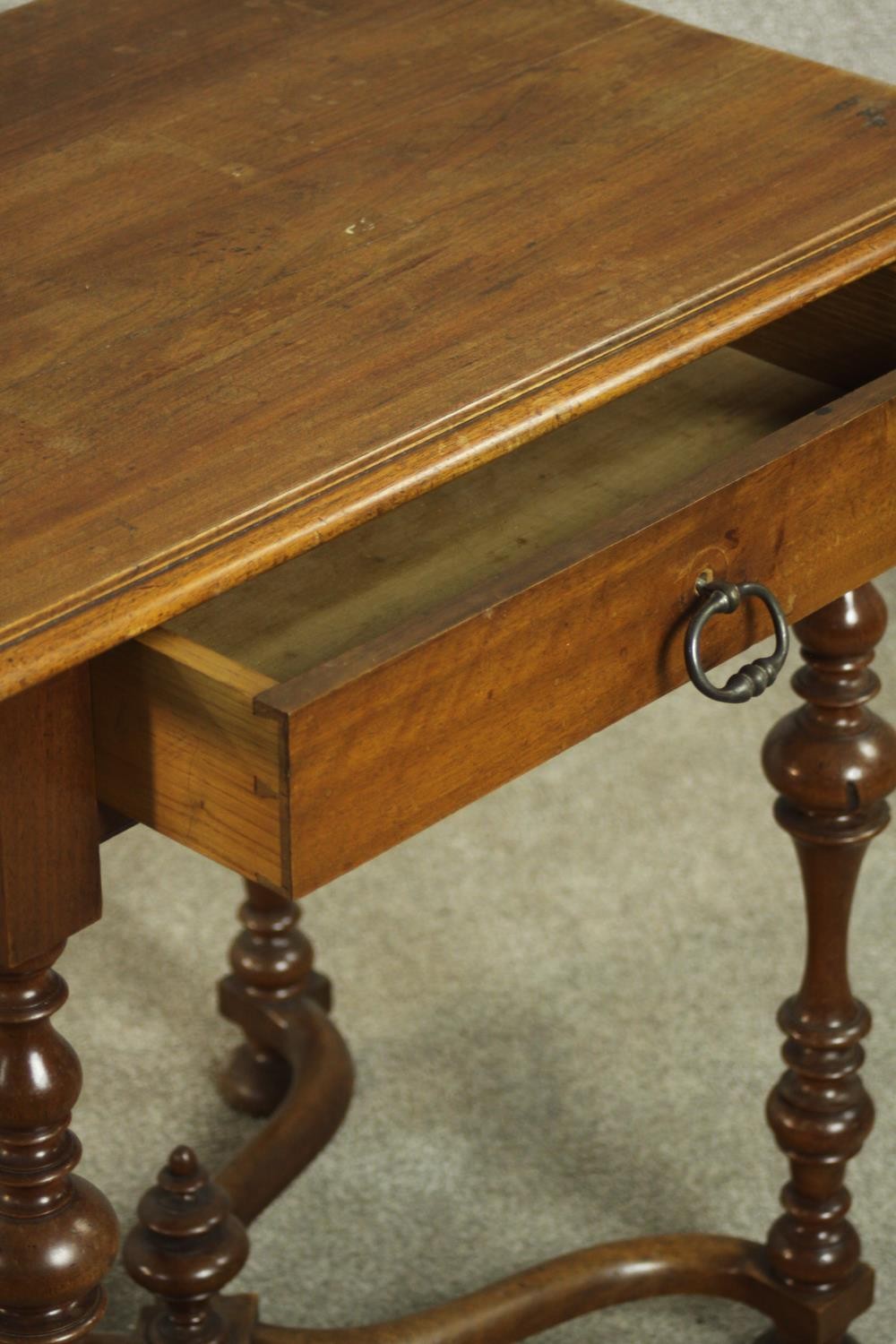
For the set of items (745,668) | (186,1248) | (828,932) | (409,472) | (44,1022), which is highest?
(409,472)

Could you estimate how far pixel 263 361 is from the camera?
0.86 meters

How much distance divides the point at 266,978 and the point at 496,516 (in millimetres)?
605

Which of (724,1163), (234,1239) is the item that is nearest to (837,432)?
(234,1239)

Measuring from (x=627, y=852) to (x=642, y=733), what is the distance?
18 centimetres

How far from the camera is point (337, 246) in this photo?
3.10 ft

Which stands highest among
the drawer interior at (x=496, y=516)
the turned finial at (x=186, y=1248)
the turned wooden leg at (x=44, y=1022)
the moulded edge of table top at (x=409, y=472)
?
the moulded edge of table top at (x=409, y=472)

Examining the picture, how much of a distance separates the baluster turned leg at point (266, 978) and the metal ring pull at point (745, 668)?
0.59m

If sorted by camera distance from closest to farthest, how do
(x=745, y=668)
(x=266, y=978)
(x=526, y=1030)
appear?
(x=745, y=668), (x=266, y=978), (x=526, y=1030)

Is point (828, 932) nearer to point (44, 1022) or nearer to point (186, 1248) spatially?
point (186, 1248)

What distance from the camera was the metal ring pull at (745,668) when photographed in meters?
0.88

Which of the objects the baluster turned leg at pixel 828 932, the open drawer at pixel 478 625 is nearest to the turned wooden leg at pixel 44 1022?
the open drawer at pixel 478 625

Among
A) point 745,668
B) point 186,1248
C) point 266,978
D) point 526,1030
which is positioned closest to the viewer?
point 745,668

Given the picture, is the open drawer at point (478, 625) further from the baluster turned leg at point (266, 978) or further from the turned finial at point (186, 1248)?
the baluster turned leg at point (266, 978)

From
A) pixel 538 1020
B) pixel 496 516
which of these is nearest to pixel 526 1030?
pixel 538 1020
